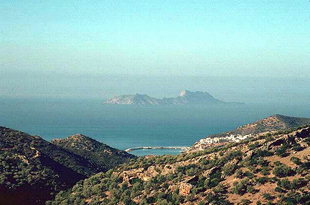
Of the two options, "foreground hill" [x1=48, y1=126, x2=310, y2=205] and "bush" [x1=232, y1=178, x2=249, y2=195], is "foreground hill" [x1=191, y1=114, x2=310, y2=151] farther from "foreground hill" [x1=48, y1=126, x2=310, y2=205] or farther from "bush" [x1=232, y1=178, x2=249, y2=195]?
"bush" [x1=232, y1=178, x2=249, y2=195]

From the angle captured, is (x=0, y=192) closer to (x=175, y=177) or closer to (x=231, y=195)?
(x=175, y=177)

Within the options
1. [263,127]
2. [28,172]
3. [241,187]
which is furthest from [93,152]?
[241,187]

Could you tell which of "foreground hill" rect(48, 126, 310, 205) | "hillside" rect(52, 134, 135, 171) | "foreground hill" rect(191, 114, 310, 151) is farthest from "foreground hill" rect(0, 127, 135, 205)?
"foreground hill" rect(191, 114, 310, 151)

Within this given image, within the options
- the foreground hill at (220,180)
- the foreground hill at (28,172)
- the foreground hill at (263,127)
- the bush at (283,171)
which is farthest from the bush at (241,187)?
the foreground hill at (263,127)

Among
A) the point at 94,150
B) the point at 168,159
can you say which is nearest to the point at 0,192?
the point at 168,159

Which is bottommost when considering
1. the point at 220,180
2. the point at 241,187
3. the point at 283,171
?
the point at 220,180

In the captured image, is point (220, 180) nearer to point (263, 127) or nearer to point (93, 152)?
point (93, 152)
